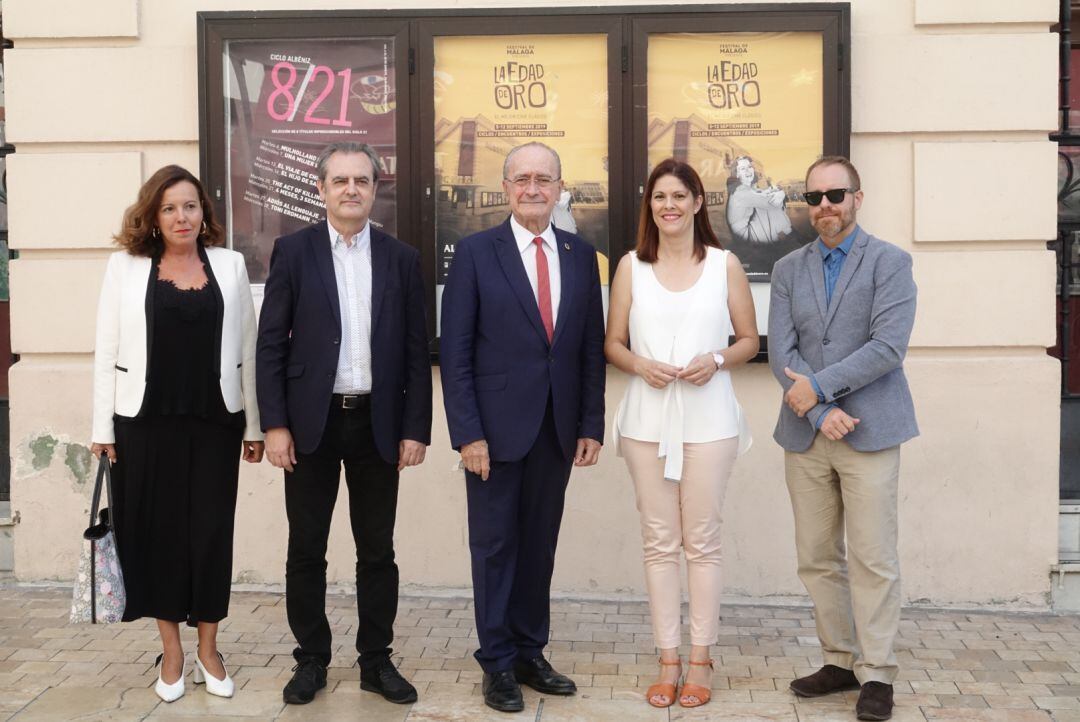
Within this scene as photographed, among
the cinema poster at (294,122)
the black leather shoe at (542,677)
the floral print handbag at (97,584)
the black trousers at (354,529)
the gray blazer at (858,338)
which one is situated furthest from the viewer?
the cinema poster at (294,122)

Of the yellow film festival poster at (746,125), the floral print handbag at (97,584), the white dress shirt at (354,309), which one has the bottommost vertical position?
the floral print handbag at (97,584)

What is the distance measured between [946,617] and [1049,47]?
9.06 feet

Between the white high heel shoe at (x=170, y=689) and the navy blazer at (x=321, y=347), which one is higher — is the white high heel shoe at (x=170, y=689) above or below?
below

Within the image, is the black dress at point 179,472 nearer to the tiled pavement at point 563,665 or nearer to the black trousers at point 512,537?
the tiled pavement at point 563,665

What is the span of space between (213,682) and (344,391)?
1260 mm

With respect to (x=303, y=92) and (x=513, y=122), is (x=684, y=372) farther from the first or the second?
(x=303, y=92)

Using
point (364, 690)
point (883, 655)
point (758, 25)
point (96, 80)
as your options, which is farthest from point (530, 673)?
point (96, 80)

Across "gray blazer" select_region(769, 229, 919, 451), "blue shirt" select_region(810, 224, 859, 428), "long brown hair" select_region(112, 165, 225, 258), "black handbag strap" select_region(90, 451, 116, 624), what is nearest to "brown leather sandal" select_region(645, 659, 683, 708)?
"gray blazer" select_region(769, 229, 919, 451)

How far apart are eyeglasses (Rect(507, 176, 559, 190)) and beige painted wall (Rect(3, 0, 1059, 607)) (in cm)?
176

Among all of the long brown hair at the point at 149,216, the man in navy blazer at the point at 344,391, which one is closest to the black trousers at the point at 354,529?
the man in navy blazer at the point at 344,391

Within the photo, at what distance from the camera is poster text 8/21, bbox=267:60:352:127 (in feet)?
19.6

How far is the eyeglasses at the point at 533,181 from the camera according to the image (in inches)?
177

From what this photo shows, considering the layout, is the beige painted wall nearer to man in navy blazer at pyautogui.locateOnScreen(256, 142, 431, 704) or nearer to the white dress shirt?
man in navy blazer at pyautogui.locateOnScreen(256, 142, 431, 704)

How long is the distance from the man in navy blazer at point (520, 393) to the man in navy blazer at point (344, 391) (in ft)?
0.66
